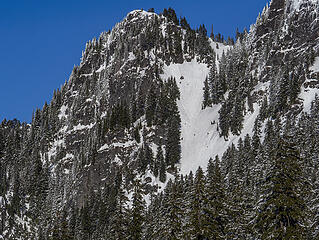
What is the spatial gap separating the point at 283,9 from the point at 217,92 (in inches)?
1972

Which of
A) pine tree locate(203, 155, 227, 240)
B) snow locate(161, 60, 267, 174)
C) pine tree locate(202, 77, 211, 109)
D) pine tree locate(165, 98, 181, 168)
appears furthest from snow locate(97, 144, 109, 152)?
pine tree locate(203, 155, 227, 240)

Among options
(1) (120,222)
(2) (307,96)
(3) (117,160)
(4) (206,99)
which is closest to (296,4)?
(4) (206,99)

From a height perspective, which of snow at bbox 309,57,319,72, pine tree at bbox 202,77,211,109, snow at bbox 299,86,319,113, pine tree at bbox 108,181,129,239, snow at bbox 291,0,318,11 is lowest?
pine tree at bbox 108,181,129,239

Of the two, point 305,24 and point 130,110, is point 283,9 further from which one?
point 130,110

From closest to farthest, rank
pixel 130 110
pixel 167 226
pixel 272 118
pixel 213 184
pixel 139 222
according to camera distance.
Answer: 1. pixel 213 184
2. pixel 167 226
3. pixel 139 222
4. pixel 272 118
5. pixel 130 110

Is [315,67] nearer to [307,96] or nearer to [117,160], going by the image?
[307,96]

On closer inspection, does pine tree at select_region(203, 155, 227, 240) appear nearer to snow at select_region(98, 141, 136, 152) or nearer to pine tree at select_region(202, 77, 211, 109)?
snow at select_region(98, 141, 136, 152)

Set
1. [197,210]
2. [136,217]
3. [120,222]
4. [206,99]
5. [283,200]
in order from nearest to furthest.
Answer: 1. [283,200]
2. [197,210]
3. [120,222]
4. [136,217]
5. [206,99]

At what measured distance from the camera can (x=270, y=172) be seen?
31359 millimetres

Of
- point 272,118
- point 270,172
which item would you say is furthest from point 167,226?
point 272,118

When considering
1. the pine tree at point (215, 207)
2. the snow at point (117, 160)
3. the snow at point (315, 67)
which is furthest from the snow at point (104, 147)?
the pine tree at point (215, 207)

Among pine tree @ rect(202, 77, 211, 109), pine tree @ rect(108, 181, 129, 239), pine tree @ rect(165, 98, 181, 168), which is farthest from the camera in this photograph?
pine tree @ rect(202, 77, 211, 109)

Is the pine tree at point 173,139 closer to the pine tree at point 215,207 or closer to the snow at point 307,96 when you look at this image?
the snow at point 307,96

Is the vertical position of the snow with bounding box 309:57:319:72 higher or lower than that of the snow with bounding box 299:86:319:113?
higher
